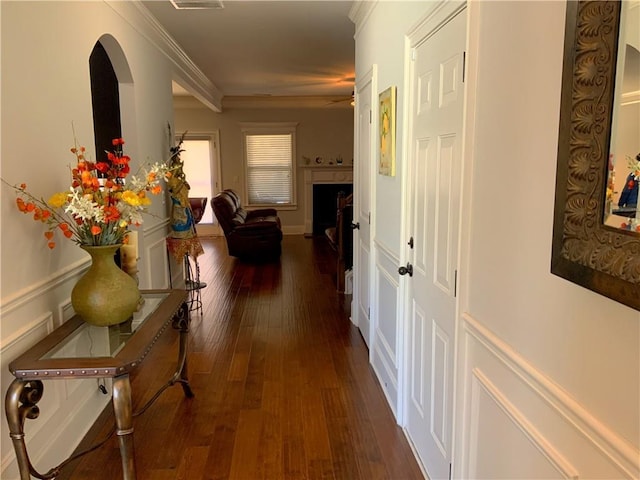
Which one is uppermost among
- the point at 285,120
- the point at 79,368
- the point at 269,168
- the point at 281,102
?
the point at 281,102

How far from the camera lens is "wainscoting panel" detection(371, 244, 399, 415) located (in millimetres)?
2859

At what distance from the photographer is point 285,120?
978 centimetres

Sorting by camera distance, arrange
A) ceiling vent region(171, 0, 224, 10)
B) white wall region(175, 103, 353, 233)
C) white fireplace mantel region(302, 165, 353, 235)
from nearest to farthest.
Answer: ceiling vent region(171, 0, 224, 10), white wall region(175, 103, 353, 233), white fireplace mantel region(302, 165, 353, 235)

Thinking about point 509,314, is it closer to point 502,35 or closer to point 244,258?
point 502,35

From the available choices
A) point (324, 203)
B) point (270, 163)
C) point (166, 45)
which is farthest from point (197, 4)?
point (324, 203)

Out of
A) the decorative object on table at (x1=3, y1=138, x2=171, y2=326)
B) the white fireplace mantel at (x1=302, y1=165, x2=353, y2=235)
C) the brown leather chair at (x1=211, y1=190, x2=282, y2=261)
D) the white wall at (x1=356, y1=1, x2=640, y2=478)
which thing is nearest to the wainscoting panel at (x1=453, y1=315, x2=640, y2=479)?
the white wall at (x1=356, y1=1, x2=640, y2=478)

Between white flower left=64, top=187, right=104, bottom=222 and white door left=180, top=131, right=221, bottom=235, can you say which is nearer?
white flower left=64, top=187, right=104, bottom=222

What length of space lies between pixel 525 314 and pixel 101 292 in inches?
69.5

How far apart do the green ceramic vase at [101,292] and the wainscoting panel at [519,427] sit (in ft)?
4.99

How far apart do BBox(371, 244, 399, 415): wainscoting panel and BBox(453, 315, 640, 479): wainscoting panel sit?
1074 millimetres

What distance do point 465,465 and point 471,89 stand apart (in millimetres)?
1359

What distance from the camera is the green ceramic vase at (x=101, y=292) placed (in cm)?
212

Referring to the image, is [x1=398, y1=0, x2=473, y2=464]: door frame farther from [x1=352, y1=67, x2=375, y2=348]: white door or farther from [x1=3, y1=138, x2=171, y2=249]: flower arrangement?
[x1=3, y1=138, x2=171, y2=249]: flower arrangement

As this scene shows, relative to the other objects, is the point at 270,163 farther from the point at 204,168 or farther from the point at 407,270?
the point at 407,270
